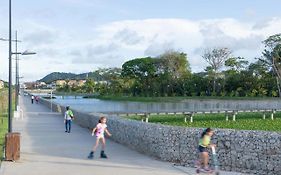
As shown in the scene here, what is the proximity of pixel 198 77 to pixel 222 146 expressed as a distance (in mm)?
88421

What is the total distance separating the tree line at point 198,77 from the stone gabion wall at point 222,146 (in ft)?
221

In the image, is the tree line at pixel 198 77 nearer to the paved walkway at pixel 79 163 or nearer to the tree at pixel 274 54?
the tree at pixel 274 54

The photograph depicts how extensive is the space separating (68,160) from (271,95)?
72.9m

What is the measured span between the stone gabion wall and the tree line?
67284 mm

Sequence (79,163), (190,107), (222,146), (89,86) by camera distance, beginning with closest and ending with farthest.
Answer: (222,146), (79,163), (190,107), (89,86)

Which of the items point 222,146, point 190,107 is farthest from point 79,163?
point 190,107

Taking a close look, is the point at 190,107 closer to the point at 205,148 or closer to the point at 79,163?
the point at 79,163

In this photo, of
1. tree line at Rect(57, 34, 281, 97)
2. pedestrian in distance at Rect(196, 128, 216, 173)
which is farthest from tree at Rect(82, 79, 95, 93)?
pedestrian in distance at Rect(196, 128, 216, 173)

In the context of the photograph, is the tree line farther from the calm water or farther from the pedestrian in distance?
the pedestrian in distance

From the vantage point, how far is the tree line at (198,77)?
83.6 meters

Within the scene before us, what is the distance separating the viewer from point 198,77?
100000 millimetres

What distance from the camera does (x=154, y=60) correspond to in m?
120

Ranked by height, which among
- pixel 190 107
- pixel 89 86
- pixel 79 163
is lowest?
pixel 79 163

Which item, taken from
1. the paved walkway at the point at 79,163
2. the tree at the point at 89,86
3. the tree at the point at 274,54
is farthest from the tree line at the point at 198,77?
the paved walkway at the point at 79,163
